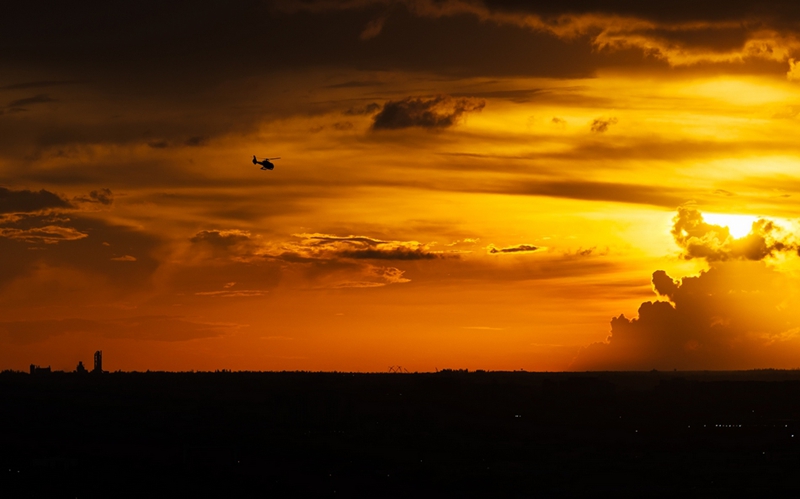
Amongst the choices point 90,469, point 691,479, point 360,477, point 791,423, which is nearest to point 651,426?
point 791,423

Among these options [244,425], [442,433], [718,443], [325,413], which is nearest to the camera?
[718,443]

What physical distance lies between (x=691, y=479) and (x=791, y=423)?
3447 inches

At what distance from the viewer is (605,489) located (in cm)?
9006

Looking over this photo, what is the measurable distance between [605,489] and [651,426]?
71.3m

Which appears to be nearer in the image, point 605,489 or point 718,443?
point 605,489

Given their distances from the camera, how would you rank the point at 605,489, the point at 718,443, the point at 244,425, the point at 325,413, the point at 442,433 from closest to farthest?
the point at 605,489 < the point at 718,443 < the point at 442,433 < the point at 244,425 < the point at 325,413

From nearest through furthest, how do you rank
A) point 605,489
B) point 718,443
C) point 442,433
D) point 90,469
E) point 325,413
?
point 605,489 < point 90,469 < point 718,443 < point 442,433 < point 325,413

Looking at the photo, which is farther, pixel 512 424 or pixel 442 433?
pixel 512 424

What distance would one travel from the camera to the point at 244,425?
540 ft

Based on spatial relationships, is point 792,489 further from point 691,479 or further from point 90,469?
point 90,469

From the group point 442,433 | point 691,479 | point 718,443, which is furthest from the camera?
point 442,433

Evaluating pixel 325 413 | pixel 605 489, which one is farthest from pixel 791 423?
pixel 605 489

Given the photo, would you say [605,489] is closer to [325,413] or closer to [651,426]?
[651,426]

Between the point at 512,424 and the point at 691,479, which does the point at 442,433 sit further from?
the point at 691,479
